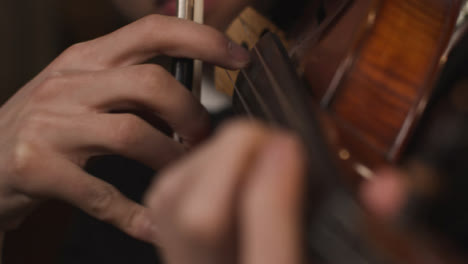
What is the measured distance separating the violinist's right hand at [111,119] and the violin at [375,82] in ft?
0.21

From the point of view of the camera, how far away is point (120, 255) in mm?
717

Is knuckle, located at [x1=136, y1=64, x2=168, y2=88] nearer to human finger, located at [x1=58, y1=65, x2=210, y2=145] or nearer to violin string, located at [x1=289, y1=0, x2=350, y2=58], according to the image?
human finger, located at [x1=58, y1=65, x2=210, y2=145]

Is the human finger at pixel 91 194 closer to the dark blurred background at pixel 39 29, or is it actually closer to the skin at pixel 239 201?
the skin at pixel 239 201

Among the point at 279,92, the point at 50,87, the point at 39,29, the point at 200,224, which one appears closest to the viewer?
the point at 200,224

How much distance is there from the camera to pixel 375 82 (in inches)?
17.9

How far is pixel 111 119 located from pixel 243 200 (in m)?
0.25

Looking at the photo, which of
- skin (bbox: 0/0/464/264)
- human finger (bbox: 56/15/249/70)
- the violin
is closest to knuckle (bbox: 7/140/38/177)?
skin (bbox: 0/0/464/264)

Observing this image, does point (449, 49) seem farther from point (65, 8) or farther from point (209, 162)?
point (65, 8)

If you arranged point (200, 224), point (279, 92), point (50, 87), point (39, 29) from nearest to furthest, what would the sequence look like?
point (200, 224) < point (279, 92) < point (50, 87) < point (39, 29)

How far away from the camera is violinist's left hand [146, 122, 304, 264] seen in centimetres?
16

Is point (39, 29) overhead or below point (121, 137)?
below

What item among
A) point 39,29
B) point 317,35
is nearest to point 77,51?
point 317,35

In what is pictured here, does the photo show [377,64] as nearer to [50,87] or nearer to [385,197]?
[385,197]

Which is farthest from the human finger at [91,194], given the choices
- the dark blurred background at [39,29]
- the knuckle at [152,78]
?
the dark blurred background at [39,29]
